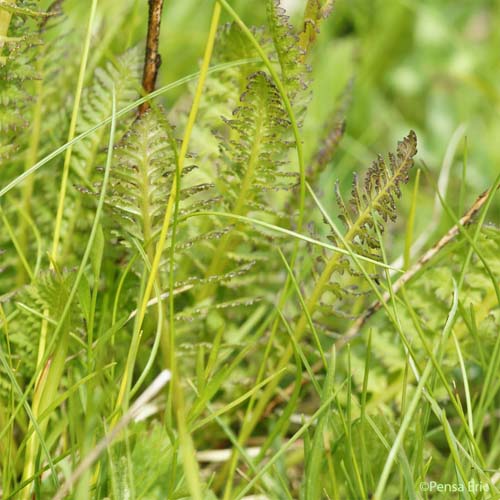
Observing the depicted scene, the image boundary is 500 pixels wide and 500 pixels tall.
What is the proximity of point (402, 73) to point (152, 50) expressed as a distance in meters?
1.25

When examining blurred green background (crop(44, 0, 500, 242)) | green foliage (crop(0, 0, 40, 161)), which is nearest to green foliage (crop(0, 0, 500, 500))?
green foliage (crop(0, 0, 40, 161))

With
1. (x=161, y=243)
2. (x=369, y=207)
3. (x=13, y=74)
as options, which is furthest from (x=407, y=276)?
(x=13, y=74)

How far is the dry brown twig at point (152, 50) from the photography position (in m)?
0.74

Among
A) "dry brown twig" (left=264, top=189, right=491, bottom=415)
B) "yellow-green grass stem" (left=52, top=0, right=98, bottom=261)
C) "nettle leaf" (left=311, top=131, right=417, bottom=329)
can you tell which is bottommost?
"dry brown twig" (left=264, top=189, right=491, bottom=415)

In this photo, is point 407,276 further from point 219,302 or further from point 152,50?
point 152,50

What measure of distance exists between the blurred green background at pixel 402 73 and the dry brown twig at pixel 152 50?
0.56m

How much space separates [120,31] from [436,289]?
0.61 meters

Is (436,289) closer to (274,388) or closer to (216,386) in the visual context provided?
(274,388)

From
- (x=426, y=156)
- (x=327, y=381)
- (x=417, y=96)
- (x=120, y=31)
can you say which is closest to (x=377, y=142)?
(x=426, y=156)

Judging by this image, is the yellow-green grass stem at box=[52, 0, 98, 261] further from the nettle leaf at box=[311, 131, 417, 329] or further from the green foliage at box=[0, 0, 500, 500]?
the nettle leaf at box=[311, 131, 417, 329]

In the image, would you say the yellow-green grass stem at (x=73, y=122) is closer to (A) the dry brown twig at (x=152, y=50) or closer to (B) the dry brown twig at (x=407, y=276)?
(A) the dry brown twig at (x=152, y=50)

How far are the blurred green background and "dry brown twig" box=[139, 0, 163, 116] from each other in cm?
56

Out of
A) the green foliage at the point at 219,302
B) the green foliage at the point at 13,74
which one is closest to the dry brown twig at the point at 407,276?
the green foliage at the point at 219,302

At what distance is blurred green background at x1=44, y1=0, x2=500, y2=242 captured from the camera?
1521 mm
